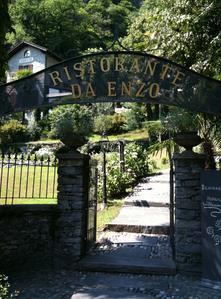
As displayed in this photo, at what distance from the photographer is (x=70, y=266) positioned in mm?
6984

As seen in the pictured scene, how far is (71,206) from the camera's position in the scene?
709 centimetres

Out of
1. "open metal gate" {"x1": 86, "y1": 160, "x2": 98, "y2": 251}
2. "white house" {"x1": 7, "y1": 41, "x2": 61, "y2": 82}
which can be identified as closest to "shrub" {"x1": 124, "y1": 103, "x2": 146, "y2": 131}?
"white house" {"x1": 7, "y1": 41, "x2": 61, "y2": 82}

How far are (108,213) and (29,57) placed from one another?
34711mm

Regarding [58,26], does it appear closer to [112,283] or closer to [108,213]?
[108,213]

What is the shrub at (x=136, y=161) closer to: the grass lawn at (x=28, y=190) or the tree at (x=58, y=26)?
the grass lawn at (x=28, y=190)

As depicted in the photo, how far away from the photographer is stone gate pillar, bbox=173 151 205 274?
659 centimetres

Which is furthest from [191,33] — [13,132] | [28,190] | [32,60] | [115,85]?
[32,60]

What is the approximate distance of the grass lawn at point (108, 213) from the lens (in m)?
9.70

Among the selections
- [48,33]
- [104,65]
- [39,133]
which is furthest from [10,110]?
[48,33]

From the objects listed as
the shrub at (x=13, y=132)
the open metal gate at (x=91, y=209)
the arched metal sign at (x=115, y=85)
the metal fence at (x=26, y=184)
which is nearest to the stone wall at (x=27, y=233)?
the metal fence at (x=26, y=184)

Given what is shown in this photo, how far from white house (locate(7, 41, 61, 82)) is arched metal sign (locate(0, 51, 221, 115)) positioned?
118 ft

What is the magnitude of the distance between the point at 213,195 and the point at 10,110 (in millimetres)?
3485

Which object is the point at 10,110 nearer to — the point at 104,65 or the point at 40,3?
the point at 104,65

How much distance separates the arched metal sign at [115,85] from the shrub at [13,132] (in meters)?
22.2
